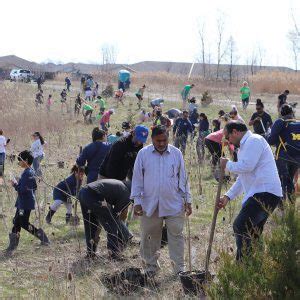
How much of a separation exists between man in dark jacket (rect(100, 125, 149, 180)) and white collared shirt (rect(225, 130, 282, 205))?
1.92 m

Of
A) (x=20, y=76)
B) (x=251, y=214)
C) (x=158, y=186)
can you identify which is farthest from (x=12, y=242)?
(x=20, y=76)

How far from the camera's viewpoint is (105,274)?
6500 mm

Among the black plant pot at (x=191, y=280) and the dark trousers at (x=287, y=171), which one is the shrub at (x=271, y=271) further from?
the dark trousers at (x=287, y=171)

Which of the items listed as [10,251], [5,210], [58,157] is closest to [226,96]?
[58,157]

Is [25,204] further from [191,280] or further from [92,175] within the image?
[191,280]

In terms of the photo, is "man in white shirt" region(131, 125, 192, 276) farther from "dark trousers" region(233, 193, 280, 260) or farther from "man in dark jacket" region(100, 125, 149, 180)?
"man in dark jacket" region(100, 125, 149, 180)

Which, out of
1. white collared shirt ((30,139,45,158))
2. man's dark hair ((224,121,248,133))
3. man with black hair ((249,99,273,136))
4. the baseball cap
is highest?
man's dark hair ((224,121,248,133))

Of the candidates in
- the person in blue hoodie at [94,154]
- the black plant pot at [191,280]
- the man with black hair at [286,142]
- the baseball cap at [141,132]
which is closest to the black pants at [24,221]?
the person in blue hoodie at [94,154]

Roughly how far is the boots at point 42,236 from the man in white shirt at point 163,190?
6.90 ft

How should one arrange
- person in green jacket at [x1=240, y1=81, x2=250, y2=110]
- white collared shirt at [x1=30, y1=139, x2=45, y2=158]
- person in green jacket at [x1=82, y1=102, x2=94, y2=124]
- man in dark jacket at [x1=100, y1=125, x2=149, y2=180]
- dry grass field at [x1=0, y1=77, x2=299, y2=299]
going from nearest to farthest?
dry grass field at [x1=0, y1=77, x2=299, y2=299] → man in dark jacket at [x1=100, y1=125, x2=149, y2=180] → white collared shirt at [x1=30, y1=139, x2=45, y2=158] → person in green jacket at [x1=240, y1=81, x2=250, y2=110] → person in green jacket at [x1=82, y1=102, x2=94, y2=124]

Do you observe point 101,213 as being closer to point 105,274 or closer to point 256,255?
point 105,274

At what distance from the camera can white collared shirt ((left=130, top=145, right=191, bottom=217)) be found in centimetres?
654

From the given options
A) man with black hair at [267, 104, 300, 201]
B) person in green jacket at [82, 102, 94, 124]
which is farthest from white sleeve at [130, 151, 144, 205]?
person in green jacket at [82, 102, 94, 124]

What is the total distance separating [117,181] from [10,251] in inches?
76.6
